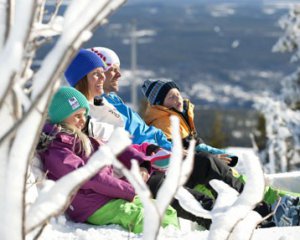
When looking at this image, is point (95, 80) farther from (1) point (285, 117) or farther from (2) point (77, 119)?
(1) point (285, 117)

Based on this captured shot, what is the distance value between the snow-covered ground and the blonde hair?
0.33 metres

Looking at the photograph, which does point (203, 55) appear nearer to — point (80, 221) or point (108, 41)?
point (108, 41)

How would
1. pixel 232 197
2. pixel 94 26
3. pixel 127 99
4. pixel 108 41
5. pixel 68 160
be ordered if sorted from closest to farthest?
pixel 94 26 → pixel 232 197 → pixel 68 160 → pixel 127 99 → pixel 108 41

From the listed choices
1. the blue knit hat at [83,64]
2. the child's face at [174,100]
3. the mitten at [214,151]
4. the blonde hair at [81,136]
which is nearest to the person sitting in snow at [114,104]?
the blue knit hat at [83,64]

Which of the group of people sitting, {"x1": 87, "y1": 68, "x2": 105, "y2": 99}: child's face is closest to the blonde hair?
the group of people sitting

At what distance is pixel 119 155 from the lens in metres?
3.65

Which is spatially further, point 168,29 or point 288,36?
point 168,29

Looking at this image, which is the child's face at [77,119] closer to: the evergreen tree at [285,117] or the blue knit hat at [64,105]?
the blue knit hat at [64,105]

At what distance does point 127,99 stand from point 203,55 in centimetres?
3397

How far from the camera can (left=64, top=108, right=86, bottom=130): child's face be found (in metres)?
3.59

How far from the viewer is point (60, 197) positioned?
70.3 inches

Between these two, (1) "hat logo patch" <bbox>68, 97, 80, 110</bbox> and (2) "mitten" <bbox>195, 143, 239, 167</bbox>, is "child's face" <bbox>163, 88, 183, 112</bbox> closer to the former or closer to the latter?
(2) "mitten" <bbox>195, 143, 239, 167</bbox>

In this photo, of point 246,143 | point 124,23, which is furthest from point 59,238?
point 124,23

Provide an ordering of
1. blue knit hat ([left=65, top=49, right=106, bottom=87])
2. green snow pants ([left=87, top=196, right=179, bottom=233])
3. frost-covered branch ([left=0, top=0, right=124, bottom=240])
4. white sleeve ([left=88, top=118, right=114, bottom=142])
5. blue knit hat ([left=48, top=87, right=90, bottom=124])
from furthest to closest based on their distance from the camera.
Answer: blue knit hat ([left=65, top=49, right=106, bottom=87]), white sleeve ([left=88, top=118, right=114, bottom=142]), blue knit hat ([left=48, top=87, right=90, bottom=124]), green snow pants ([left=87, top=196, right=179, bottom=233]), frost-covered branch ([left=0, top=0, right=124, bottom=240])
